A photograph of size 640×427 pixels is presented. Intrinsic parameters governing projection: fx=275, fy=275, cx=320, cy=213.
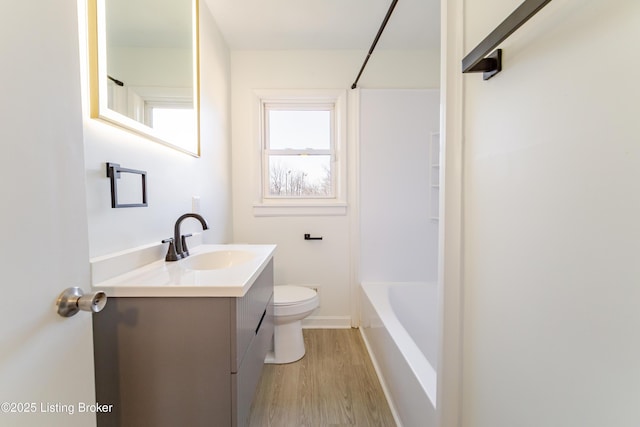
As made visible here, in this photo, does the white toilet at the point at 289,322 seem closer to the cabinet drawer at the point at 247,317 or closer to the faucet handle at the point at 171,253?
the cabinet drawer at the point at 247,317

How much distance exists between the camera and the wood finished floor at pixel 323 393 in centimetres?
144

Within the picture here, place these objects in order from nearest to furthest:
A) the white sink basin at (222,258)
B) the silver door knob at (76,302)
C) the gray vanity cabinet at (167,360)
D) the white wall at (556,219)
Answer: the white wall at (556,219), the silver door knob at (76,302), the gray vanity cabinet at (167,360), the white sink basin at (222,258)

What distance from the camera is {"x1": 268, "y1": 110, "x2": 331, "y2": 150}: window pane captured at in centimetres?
246

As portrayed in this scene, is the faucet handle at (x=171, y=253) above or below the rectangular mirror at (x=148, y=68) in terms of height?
below

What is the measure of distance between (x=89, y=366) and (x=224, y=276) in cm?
40

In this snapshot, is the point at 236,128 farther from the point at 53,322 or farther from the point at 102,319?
the point at 53,322

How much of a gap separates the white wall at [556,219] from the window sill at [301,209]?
5.39 ft

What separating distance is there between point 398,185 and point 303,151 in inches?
34.9

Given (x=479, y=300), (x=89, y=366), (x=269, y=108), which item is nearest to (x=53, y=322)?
(x=89, y=366)

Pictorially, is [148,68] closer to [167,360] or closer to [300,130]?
[167,360]

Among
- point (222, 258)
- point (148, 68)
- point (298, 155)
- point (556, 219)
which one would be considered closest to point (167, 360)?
point (222, 258)

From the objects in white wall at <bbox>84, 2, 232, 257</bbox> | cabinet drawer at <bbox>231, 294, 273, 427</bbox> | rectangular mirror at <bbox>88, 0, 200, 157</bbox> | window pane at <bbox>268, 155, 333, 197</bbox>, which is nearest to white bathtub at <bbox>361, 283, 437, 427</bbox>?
cabinet drawer at <bbox>231, 294, 273, 427</bbox>

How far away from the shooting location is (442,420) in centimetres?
86

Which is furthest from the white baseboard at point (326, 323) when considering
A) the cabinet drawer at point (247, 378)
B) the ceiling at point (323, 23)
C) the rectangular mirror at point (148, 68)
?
the ceiling at point (323, 23)
